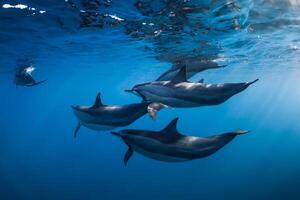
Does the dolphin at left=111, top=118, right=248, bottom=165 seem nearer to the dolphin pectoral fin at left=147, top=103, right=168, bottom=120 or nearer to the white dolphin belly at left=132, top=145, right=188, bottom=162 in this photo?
the white dolphin belly at left=132, top=145, right=188, bottom=162

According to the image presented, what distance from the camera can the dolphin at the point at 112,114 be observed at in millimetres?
6672

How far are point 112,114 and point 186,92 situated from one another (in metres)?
1.89

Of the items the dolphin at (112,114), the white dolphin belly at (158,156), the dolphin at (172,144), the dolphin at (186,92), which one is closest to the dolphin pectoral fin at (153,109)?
the dolphin at (112,114)

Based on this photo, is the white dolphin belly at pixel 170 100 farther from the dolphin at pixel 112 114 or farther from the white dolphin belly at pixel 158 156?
the white dolphin belly at pixel 158 156

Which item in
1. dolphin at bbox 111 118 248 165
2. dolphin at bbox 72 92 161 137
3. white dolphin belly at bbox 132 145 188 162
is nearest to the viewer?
dolphin at bbox 111 118 248 165

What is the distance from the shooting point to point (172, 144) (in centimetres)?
595

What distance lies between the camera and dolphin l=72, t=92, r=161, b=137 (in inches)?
263

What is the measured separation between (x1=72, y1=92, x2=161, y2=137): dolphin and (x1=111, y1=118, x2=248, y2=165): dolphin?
0.56m

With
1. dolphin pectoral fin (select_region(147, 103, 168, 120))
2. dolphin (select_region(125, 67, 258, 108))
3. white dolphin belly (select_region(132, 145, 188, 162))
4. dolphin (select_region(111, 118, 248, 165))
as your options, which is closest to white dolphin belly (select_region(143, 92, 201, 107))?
dolphin (select_region(125, 67, 258, 108))

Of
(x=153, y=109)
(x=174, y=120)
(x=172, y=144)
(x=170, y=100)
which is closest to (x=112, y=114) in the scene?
(x=153, y=109)

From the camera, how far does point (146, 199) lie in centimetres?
2703

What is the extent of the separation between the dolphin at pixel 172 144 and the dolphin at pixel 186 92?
1.69 ft

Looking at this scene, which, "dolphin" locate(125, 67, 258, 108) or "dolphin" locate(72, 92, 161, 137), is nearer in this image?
"dolphin" locate(125, 67, 258, 108)

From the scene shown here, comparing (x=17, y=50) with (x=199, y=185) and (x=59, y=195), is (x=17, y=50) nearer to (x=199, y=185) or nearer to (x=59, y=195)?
(x=59, y=195)
